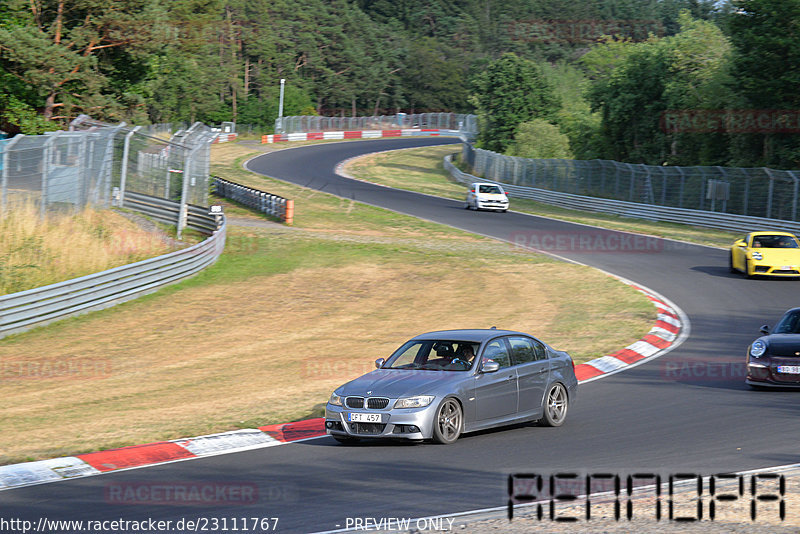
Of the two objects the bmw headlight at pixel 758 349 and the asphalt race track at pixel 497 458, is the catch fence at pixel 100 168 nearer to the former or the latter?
the asphalt race track at pixel 497 458

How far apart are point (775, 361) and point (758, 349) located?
0.36 meters

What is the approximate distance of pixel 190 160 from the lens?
29141 millimetres

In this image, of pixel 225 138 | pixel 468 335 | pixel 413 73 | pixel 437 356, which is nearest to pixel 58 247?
pixel 437 356

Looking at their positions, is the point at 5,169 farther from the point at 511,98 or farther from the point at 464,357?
the point at 511,98

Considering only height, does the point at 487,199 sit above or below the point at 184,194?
below

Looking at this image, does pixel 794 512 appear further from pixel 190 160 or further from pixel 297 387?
pixel 190 160

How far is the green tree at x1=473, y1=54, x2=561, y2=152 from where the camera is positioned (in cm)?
7462

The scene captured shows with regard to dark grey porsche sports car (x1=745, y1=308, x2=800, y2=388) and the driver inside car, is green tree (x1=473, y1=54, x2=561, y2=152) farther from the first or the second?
the driver inside car

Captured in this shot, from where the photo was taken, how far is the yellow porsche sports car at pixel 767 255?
2606 cm

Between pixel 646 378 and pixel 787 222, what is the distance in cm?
2353

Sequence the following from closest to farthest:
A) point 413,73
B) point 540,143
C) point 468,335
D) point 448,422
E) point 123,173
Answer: point 448,422, point 468,335, point 123,173, point 540,143, point 413,73

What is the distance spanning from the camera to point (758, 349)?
13883 millimetres

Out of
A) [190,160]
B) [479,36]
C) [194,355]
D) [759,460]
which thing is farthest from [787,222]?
[479,36]

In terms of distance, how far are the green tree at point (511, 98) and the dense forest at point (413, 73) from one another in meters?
0.14
